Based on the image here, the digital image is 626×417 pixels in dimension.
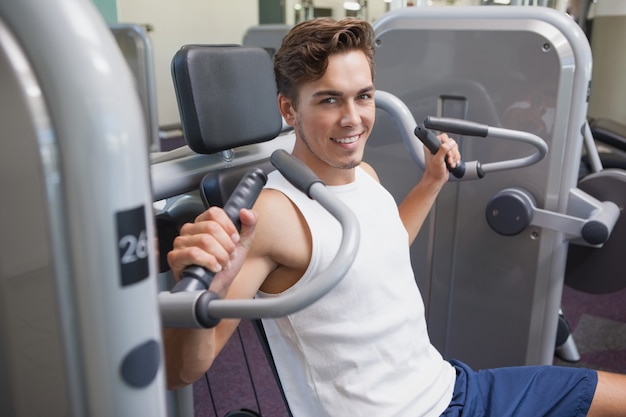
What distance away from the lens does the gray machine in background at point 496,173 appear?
1757 millimetres

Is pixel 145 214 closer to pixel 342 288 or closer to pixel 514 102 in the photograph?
pixel 342 288

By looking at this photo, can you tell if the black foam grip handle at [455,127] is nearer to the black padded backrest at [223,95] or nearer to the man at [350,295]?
the man at [350,295]

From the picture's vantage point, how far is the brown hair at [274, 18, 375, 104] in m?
1.26

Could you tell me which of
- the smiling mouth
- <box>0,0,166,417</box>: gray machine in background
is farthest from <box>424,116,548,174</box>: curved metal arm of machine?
<box>0,0,166,417</box>: gray machine in background

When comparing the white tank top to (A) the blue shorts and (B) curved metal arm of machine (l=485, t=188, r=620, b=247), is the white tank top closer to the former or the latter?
(A) the blue shorts

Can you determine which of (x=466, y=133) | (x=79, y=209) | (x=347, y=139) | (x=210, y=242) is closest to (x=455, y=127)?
(x=466, y=133)

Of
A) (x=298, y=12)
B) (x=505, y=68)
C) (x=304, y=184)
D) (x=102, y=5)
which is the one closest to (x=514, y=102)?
(x=505, y=68)

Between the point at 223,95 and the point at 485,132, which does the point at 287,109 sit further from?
the point at 485,132

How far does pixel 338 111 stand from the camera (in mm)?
1275

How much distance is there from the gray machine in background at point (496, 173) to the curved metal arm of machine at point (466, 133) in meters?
0.20

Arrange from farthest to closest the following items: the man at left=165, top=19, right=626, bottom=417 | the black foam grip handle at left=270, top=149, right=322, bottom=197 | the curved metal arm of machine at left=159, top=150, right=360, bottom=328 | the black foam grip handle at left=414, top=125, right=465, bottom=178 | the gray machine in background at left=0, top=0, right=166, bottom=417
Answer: the black foam grip handle at left=414, top=125, right=465, bottom=178 < the man at left=165, top=19, right=626, bottom=417 < the black foam grip handle at left=270, top=149, right=322, bottom=197 < the curved metal arm of machine at left=159, top=150, right=360, bottom=328 < the gray machine in background at left=0, top=0, right=166, bottom=417

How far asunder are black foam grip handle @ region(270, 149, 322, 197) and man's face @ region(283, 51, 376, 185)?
50 centimetres

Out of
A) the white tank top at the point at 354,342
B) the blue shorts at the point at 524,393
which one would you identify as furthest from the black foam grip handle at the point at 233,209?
the blue shorts at the point at 524,393

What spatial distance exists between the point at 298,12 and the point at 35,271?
6691mm
